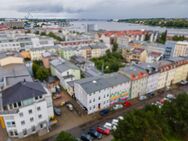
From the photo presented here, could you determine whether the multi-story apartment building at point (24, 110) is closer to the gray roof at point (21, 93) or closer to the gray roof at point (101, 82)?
the gray roof at point (21, 93)

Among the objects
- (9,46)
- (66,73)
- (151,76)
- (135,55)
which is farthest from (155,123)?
(9,46)

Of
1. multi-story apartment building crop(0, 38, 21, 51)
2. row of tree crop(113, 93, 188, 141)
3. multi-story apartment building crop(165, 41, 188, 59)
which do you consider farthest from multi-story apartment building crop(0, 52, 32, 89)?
multi-story apartment building crop(165, 41, 188, 59)

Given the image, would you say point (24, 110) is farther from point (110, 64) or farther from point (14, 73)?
point (110, 64)

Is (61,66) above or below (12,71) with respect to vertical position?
above

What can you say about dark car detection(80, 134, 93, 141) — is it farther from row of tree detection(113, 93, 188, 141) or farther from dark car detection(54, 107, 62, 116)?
dark car detection(54, 107, 62, 116)

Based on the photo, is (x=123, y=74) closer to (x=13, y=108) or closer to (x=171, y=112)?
(x=171, y=112)

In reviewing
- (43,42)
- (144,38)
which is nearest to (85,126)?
(43,42)

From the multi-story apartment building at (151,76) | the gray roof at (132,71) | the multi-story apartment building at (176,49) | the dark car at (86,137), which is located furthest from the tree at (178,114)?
the multi-story apartment building at (176,49)
